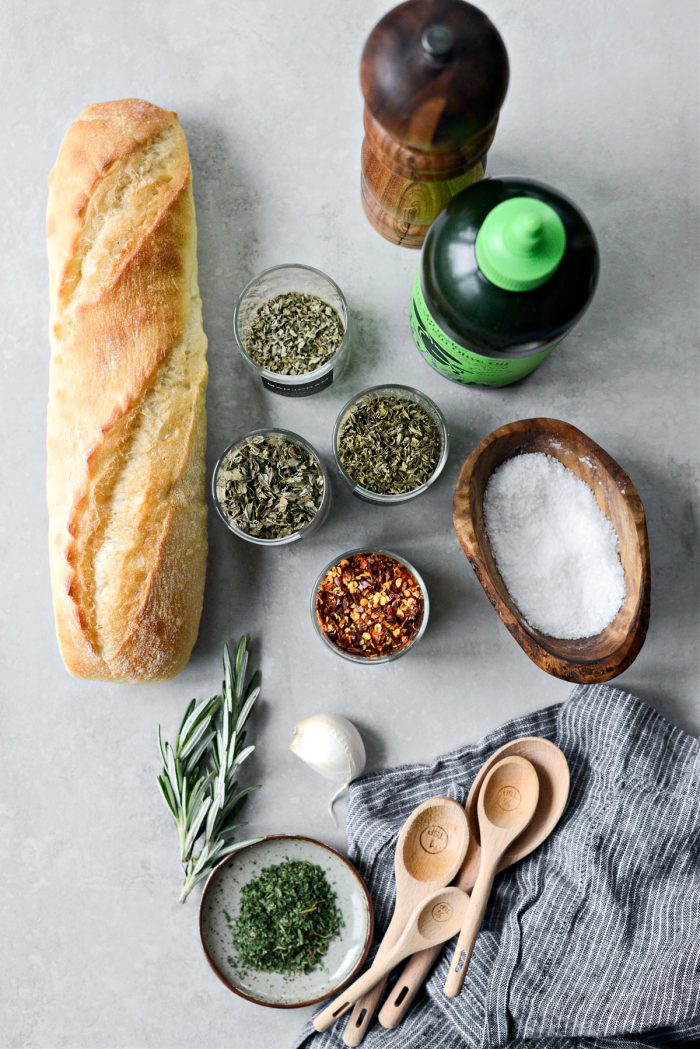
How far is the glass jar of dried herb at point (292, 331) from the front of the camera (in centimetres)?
143

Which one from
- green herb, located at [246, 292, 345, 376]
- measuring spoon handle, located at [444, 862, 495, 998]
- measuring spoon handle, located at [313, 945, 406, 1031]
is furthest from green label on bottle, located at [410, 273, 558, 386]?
measuring spoon handle, located at [313, 945, 406, 1031]

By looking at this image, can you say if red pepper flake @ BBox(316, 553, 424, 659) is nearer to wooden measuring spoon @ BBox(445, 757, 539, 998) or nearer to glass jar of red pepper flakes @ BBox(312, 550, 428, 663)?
glass jar of red pepper flakes @ BBox(312, 550, 428, 663)

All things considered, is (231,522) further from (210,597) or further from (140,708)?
(140,708)

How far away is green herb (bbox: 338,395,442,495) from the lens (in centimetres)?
141

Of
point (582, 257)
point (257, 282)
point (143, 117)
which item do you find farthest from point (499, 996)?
point (143, 117)

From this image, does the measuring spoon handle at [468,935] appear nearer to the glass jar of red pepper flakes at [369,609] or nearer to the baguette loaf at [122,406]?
the glass jar of red pepper flakes at [369,609]

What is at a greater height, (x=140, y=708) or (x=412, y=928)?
(x=140, y=708)

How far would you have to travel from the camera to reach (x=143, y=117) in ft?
4.68

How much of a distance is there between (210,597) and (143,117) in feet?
2.78

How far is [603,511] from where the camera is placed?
1.41 meters

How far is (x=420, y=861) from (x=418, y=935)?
11 cm

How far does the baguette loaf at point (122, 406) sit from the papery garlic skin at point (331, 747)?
0.85ft

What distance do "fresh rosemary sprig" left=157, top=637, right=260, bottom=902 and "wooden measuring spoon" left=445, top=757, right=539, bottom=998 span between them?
1.27ft

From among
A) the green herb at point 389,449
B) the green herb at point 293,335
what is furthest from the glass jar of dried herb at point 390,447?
the green herb at point 293,335
